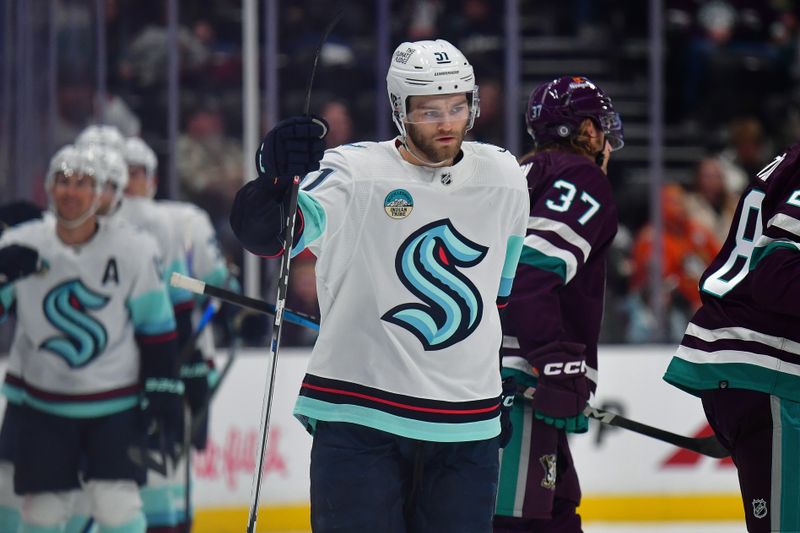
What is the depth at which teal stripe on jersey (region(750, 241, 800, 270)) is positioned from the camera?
8.30 feet

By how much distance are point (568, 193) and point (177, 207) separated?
232cm

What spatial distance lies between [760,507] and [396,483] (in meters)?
0.67

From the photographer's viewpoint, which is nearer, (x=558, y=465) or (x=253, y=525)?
(x=253, y=525)

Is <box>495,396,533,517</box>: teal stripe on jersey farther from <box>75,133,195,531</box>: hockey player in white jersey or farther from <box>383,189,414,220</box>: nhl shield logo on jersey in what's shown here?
<box>75,133,195,531</box>: hockey player in white jersey

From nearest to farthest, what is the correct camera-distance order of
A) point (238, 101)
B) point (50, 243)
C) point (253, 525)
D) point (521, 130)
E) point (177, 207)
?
point (253, 525)
point (50, 243)
point (177, 207)
point (521, 130)
point (238, 101)

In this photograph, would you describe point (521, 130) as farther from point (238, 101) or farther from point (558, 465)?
point (558, 465)

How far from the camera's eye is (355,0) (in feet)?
22.9

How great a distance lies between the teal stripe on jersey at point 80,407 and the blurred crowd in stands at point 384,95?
1.84 metres

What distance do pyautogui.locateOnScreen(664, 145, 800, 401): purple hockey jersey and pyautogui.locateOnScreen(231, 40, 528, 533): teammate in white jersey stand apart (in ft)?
1.37

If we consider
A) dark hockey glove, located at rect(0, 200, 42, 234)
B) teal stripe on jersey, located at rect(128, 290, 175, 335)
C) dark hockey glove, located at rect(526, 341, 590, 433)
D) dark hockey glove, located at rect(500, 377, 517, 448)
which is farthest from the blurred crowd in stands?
dark hockey glove, located at rect(500, 377, 517, 448)

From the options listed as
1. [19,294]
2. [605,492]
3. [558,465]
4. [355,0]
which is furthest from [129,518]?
[355,0]

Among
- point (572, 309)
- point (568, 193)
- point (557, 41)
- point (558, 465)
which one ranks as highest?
point (557, 41)

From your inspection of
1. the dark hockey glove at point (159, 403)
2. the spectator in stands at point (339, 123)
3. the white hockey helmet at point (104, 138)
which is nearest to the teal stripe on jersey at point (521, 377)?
the dark hockey glove at point (159, 403)

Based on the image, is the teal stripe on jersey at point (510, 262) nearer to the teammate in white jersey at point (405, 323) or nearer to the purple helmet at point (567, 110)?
the teammate in white jersey at point (405, 323)
